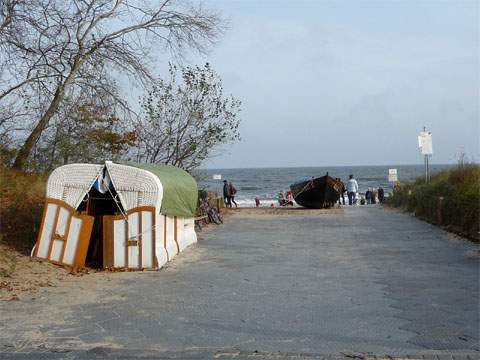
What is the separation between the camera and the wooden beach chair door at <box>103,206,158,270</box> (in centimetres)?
1230

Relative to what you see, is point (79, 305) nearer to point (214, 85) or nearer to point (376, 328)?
point (376, 328)

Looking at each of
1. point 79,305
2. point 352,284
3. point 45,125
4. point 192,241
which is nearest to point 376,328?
point 352,284

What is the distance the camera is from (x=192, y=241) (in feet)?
54.2

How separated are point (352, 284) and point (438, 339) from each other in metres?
3.48

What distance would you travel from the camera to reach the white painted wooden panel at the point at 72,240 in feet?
40.7

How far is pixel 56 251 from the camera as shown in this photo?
12508mm

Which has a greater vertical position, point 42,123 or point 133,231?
point 42,123

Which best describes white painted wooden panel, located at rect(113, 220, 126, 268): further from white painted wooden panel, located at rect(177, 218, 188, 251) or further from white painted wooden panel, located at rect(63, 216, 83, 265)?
white painted wooden panel, located at rect(177, 218, 188, 251)

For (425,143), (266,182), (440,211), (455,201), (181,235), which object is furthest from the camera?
(266,182)

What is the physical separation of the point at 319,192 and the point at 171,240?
19451 mm

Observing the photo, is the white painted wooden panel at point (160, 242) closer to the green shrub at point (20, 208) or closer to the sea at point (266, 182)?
the green shrub at point (20, 208)

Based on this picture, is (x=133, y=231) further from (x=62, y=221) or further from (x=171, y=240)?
(x=171, y=240)

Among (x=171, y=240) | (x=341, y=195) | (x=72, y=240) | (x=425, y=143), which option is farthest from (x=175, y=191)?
(x=341, y=195)

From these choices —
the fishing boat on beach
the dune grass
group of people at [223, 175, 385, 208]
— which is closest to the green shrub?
the dune grass
